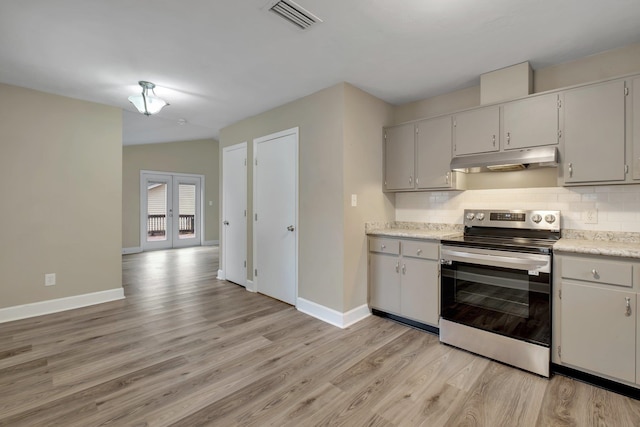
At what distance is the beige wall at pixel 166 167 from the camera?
7641 mm

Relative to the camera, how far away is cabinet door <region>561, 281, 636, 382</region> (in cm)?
186

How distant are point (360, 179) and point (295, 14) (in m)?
1.66

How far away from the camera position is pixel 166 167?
828cm

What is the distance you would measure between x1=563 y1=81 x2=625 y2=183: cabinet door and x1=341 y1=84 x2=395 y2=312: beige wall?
167 cm

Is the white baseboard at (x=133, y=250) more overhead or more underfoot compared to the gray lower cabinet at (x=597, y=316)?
more underfoot

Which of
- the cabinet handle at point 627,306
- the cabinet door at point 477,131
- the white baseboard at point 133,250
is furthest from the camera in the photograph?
the white baseboard at point 133,250

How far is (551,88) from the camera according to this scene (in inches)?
A: 102

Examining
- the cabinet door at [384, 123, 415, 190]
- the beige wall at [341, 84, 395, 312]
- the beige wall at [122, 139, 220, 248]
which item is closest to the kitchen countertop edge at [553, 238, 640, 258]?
the cabinet door at [384, 123, 415, 190]

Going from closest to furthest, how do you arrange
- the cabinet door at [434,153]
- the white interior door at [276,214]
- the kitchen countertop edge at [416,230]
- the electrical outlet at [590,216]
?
the electrical outlet at [590,216], the kitchen countertop edge at [416,230], the cabinet door at [434,153], the white interior door at [276,214]

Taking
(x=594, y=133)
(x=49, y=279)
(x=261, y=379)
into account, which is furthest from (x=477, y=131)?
(x=49, y=279)

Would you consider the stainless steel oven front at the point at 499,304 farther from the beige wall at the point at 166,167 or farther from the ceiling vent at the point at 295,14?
the beige wall at the point at 166,167

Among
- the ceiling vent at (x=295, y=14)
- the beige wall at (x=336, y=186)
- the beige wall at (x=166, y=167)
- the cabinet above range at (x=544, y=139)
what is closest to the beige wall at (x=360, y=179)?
the beige wall at (x=336, y=186)

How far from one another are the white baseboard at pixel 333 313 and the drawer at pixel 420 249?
0.81 meters

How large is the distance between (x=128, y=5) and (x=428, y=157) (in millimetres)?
2759
